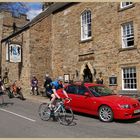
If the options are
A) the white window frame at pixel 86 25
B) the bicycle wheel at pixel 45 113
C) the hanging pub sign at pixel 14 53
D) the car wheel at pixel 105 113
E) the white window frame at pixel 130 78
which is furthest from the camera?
the hanging pub sign at pixel 14 53

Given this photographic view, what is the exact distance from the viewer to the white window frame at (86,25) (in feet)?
79.1

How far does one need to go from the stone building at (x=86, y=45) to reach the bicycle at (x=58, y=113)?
8262mm

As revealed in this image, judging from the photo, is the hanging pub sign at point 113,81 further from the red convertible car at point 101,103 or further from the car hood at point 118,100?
the car hood at point 118,100

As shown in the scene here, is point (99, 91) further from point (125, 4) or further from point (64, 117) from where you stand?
point (125, 4)

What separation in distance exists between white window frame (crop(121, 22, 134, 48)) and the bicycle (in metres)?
9.35

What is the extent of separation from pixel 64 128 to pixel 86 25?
47.7ft

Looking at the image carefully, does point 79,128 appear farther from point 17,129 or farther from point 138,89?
point 138,89

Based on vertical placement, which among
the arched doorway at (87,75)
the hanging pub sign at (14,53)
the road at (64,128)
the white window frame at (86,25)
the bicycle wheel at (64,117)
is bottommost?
the road at (64,128)

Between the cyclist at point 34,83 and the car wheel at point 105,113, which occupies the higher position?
the cyclist at point 34,83

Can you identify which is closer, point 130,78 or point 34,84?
point 130,78

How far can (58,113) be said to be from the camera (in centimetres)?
1245

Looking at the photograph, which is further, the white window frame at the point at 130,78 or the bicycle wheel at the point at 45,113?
the white window frame at the point at 130,78

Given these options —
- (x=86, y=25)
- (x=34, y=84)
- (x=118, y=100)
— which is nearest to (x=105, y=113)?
(x=118, y=100)

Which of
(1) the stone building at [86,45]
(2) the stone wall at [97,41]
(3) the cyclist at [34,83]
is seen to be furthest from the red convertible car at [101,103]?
(3) the cyclist at [34,83]
